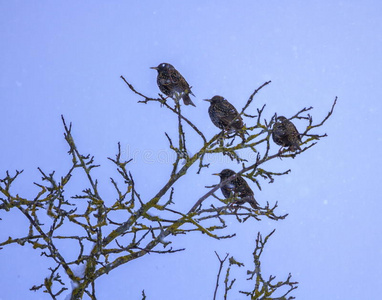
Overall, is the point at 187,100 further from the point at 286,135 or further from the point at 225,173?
the point at 286,135

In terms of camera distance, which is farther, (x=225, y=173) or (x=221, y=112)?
(x=225, y=173)

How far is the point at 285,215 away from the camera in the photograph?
13.8 ft

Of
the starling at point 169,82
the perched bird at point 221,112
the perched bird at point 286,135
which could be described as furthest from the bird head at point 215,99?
the perched bird at point 286,135

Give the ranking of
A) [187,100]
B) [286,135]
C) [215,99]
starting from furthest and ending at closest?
1. [187,100]
2. [215,99]
3. [286,135]

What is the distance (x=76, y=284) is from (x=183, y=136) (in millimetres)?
1686

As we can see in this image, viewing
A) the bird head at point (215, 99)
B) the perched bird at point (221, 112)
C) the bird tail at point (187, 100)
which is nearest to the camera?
the perched bird at point (221, 112)

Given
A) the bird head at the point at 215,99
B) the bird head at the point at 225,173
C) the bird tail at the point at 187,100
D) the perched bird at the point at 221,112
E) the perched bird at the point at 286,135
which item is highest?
the bird tail at the point at 187,100

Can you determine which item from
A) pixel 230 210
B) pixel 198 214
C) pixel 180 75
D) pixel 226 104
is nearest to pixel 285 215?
pixel 230 210

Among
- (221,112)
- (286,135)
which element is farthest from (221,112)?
(286,135)

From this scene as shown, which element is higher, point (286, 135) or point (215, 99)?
point (215, 99)

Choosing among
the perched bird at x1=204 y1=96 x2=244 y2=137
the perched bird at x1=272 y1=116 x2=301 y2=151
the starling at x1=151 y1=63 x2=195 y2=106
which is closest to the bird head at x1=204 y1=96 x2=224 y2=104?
the perched bird at x1=204 y1=96 x2=244 y2=137

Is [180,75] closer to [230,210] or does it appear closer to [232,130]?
[232,130]

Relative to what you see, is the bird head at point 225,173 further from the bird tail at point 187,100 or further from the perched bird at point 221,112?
the bird tail at point 187,100

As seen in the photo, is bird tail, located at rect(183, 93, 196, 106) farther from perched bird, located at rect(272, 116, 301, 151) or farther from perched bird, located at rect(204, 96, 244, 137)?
perched bird, located at rect(272, 116, 301, 151)
